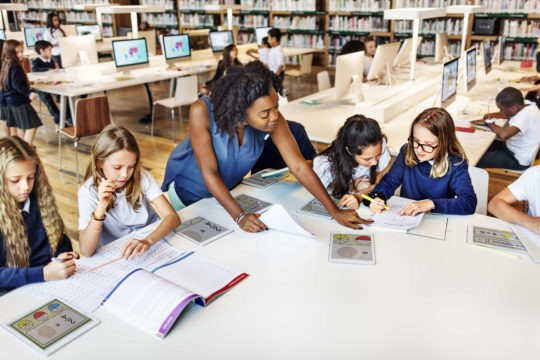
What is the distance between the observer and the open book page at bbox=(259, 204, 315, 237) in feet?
5.29

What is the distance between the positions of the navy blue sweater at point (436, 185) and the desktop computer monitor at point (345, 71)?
1739 millimetres

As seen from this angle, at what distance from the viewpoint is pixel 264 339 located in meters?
1.17

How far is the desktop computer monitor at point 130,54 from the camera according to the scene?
557cm

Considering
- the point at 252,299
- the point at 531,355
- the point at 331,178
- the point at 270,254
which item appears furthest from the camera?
the point at 331,178

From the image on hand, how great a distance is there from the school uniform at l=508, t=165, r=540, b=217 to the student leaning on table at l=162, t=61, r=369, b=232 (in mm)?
612

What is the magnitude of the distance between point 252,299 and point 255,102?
744 mm

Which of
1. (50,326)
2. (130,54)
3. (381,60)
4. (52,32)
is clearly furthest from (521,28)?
(50,326)

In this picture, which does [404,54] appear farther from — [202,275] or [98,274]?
[98,274]

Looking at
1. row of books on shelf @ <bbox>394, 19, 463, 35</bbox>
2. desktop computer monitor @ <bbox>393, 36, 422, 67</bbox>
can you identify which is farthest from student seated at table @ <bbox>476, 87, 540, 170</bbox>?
row of books on shelf @ <bbox>394, 19, 463, 35</bbox>

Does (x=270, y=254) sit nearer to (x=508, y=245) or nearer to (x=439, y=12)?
(x=508, y=245)

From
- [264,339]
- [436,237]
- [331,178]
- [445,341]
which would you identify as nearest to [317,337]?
[264,339]

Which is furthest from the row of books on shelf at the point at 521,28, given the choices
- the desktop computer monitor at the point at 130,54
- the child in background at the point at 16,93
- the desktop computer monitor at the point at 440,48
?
the child in background at the point at 16,93

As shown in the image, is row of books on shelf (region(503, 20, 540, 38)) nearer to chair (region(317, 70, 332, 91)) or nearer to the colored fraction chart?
chair (region(317, 70, 332, 91))

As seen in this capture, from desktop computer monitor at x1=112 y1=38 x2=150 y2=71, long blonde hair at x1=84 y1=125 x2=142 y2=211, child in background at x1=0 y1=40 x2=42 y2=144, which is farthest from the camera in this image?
desktop computer monitor at x1=112 y1=38 x2=150 y2=71
